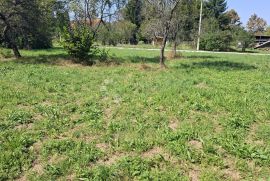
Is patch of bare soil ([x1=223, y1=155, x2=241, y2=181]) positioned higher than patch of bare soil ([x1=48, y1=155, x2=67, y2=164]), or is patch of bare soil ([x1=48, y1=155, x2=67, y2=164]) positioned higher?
patch of bare soil ([x1=48, y1=155, x2=67, y2=164])

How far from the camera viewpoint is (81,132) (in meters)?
5.46

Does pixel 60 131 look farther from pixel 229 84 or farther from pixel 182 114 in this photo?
pixel 229 84

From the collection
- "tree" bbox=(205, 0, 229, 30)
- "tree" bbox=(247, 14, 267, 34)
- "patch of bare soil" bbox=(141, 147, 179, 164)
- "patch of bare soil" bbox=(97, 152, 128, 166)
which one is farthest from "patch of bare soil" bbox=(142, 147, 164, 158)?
"tree" bbox=(247, 14, 267, 34)

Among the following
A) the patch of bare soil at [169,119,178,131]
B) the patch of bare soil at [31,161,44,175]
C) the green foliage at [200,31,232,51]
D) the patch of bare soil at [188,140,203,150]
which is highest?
the green foliage at [200,31,232,51]

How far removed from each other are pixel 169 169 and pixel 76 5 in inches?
617

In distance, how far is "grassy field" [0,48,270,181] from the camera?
4.28 m

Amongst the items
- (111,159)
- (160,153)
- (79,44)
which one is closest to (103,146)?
(111,159)

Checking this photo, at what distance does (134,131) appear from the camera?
18.1ft

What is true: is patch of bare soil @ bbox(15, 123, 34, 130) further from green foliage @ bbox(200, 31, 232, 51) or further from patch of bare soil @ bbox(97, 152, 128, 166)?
green foliage @ bbox(200, 31, 232, 51)

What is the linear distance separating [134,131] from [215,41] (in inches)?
1459

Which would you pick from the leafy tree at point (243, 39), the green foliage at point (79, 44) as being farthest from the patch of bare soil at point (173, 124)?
the leafy tree at point (243, 39)

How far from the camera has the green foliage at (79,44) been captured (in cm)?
1489

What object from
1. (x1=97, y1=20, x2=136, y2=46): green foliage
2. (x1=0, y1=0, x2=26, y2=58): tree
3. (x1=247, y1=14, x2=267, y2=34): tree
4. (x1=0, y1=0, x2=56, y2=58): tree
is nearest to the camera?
(x1=0, y1=0, x2=26, y2=58): tree

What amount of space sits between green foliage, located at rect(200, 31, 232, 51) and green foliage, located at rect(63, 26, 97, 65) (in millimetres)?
28030
